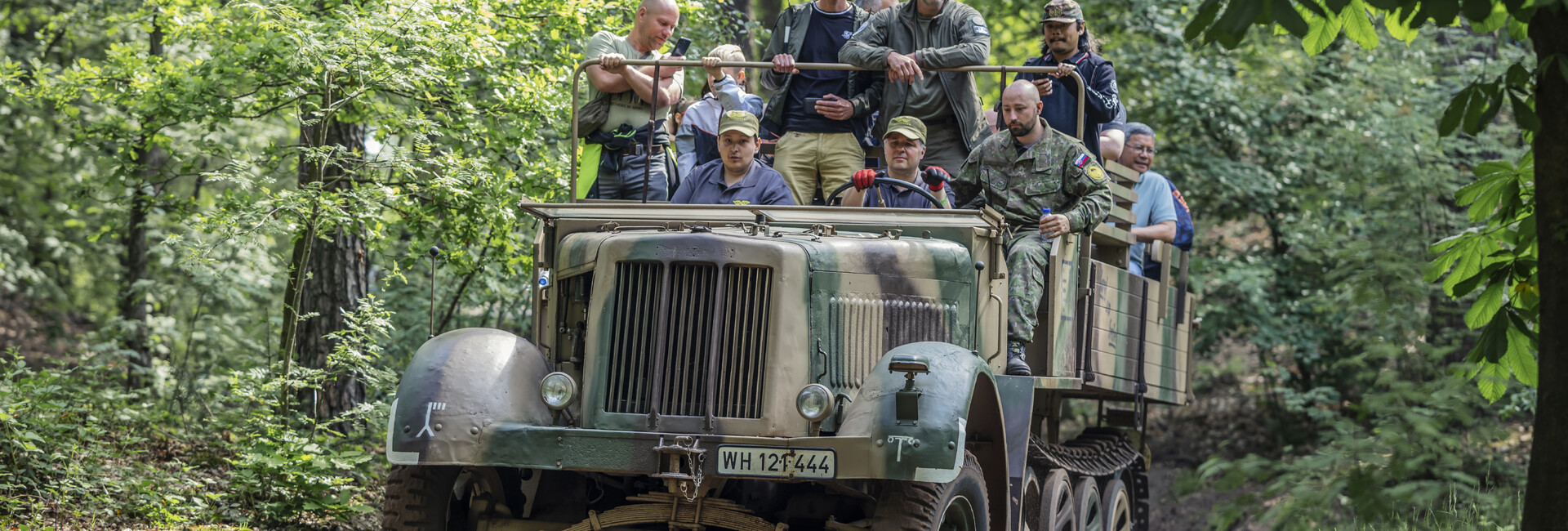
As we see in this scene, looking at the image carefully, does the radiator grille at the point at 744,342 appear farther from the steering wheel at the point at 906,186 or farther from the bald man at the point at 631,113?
the bald man at the point at 631,113

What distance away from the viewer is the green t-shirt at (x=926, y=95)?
8.20 metres

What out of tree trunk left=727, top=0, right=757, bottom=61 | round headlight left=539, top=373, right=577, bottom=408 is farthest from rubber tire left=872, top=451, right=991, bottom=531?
tree trunk left=727, top=0, right=757, bottom=61

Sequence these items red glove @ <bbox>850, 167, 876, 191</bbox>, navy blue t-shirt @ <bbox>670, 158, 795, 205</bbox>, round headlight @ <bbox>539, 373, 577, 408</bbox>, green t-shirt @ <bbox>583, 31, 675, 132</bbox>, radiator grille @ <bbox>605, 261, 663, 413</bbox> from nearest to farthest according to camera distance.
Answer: round headlight @ <bbox>539, 373, 577, 408</bbox>
radiator grille @ <bbox>605, 261, 663, 413</bbox>
red glove @ <bbox>850, 167, 876, 191</bbox>
navy blue t-shirt @ <bbox>670, 158, 795, 205</bbox>
green t-shirt @ <bbox>583, 31, 675, 132</bbox>

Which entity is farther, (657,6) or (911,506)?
(657,6)

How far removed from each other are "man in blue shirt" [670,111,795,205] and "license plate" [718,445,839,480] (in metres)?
2.18

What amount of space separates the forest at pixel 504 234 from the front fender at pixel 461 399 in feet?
2.13

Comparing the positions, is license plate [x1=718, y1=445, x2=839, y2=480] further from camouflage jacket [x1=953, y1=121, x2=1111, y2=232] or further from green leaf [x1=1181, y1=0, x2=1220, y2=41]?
camouflage jacket [x1=953, y1=121, x2=1111, y2=232]

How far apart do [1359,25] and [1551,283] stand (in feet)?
3.04

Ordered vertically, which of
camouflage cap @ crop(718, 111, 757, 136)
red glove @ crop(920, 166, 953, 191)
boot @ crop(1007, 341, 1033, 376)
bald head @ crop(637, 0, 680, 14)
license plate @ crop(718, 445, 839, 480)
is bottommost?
license plate @ crop(718, 445, 839, 480)

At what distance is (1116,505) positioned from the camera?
9672mm

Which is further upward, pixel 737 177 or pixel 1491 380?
pixel 737 177

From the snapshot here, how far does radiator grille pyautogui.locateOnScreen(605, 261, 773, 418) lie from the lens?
5695 mm

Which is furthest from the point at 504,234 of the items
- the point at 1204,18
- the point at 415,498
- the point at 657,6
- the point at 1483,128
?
the point at 1483,128

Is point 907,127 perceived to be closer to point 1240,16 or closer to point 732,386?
point 732,386
